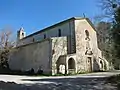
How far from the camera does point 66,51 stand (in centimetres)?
3809

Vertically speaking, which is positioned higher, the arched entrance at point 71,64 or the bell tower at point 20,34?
the bell tower at point 20,34

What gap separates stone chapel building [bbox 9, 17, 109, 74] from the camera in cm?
3597

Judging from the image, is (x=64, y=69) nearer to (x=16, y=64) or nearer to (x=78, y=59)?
(x=78, y=59)

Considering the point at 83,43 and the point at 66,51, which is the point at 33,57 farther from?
the point at 83,43

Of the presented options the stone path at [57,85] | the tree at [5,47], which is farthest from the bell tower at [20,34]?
the stone path at [57,85]

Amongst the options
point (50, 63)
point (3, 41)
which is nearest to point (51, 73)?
point (50, 63)

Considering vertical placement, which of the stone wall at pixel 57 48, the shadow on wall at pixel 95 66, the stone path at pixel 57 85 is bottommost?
the stone path at pixel 57 85

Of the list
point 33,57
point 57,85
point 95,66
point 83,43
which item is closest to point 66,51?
point 83,43

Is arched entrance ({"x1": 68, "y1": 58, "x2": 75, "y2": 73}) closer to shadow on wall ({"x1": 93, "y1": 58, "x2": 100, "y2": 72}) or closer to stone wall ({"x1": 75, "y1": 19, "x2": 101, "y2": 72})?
stone wall ({"x1": 75, "y1": 19, "x2": 101, "y2": 72})

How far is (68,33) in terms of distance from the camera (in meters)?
39.3

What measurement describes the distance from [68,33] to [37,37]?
12064 millimetres

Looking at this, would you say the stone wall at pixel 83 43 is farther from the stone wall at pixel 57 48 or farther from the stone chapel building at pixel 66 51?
the stone wall at pixel 57 48

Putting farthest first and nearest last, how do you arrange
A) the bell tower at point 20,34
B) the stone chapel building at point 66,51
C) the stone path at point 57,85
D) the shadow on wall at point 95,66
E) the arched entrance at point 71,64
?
the bell tower at point 20,34 < the shadow on wall at point 95,66 < the arched entrance at point 71,64 < the stone chapel building at point 66,51 < the stone path at point 57,85

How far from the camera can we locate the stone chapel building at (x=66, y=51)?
36.0 meters
